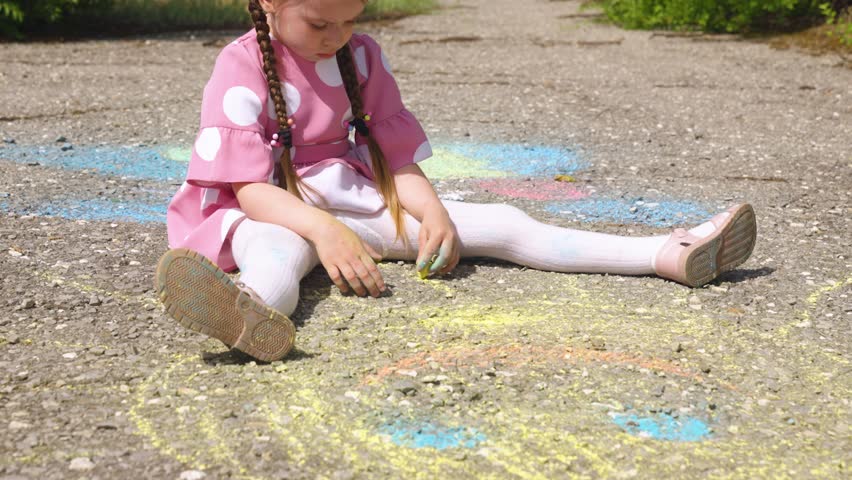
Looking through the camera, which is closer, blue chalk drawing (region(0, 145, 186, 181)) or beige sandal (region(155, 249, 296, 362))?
beige sandal (region(155, 249, 296, 362))

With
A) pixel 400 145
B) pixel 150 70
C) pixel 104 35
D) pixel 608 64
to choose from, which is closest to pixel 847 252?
pixel 400 145

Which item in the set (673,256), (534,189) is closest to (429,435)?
(673,256)

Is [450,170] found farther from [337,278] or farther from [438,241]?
[337,278]

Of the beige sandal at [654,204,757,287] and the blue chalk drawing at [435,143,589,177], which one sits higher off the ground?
the beige sandal at [654,204,757,287]

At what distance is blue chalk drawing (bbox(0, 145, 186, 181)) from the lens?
13.3ft

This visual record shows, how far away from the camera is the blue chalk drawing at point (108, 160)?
4.06 metres

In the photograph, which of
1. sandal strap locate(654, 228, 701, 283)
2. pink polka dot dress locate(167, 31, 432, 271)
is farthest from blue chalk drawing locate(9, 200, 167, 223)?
sandal strap locate(654, 228, 701, 283)

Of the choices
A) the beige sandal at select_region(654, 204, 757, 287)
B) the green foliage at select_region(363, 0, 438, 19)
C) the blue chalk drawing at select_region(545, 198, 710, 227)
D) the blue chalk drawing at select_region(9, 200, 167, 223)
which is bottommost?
the green foliage at select_region(363, 0, 438, 19)

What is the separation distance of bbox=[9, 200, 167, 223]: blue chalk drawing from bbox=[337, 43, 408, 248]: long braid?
0.88 metres

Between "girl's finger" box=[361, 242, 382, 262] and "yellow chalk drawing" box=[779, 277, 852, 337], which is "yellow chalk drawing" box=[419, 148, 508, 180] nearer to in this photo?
"girl's finger" box=[361, 242, 382, 262]

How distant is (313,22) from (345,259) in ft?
2.00

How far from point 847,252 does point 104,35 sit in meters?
7.25

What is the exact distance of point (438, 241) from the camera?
269 centimetres

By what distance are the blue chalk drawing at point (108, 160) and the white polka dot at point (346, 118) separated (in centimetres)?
137
